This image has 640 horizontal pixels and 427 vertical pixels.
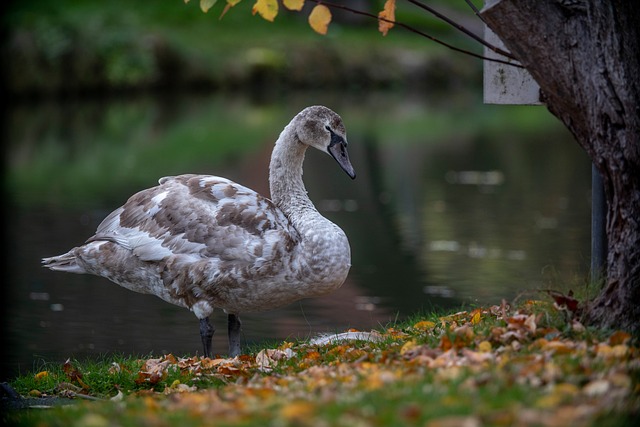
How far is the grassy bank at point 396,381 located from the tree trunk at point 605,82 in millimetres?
378

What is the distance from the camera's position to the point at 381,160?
23219 millimetres

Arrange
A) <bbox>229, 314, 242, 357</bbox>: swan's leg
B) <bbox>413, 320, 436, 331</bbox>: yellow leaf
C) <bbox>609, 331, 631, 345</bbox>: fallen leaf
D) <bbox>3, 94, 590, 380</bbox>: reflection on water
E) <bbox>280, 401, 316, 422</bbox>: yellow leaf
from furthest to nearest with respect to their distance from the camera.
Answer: <bbox>3, 94, 590, 380</bbox>: reflection on water < <bbox>229, 314, 242, 357</bbox>: swan's leg < <bbox>413, 320, 436, 331</bbox>: yellow leaf < <bbox>609, 331, 631, 345</bbox>: fallen leaf < <bbox>280, 401, 316, 422</bbox>: yellow leaf

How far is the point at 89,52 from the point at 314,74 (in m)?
9.32

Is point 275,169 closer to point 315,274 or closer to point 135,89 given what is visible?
point 315,274

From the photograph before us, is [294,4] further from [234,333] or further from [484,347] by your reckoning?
[234,333]

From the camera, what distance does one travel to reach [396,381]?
515 centimetres

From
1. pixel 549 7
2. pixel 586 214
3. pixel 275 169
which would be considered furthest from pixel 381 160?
pixel 549 7

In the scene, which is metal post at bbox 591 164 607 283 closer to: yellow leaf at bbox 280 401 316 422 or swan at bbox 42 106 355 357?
swan at bbox 42 106 355 357

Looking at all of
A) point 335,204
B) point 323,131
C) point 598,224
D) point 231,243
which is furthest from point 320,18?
point 335,204

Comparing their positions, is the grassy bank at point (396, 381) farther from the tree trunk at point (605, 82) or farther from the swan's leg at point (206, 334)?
the tree trunk at point (605, 82)

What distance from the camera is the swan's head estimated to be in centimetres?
799

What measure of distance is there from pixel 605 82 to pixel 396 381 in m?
2.07

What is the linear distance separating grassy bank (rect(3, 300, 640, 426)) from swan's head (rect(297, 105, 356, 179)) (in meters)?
1.42

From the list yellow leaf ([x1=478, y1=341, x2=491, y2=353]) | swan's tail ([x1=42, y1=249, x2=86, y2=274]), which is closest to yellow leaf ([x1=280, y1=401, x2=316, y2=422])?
yellow leaf ([x1=478, y1=341, x2=491, y2=353])
